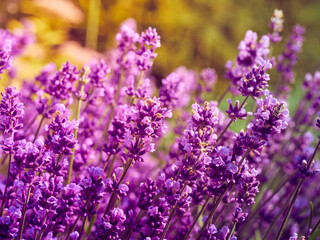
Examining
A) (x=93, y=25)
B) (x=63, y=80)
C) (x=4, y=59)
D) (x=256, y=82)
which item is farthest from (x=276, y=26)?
(x=93, y=25)

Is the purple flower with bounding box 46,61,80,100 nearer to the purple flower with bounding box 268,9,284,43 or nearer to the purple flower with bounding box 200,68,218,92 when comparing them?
the purple flower with bounding box 268,9,284,43

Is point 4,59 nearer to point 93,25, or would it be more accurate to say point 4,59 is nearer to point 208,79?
point 208,79

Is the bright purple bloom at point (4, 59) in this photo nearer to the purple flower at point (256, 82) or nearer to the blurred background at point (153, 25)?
the purple flower at point (256, 82)

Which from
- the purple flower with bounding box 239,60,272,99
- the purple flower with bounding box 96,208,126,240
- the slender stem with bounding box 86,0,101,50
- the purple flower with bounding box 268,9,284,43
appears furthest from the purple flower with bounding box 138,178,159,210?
the slender stem with bounding box 86,0,101,50

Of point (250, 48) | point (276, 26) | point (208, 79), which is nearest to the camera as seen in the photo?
point (250, 48)

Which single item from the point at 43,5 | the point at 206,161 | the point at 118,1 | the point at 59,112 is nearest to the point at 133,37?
the point at 59,112

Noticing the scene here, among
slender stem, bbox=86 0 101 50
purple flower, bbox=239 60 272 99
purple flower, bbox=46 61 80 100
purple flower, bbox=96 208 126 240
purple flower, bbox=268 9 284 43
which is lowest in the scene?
purple flower, bbox=96 208 126 240

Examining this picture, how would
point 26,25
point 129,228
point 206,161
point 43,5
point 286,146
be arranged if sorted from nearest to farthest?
1. point 206,161
2. point 129,228
3. point 286,146
4. point 26,25
5. point 43,5

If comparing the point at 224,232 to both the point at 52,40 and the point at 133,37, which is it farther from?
the point at 52,40

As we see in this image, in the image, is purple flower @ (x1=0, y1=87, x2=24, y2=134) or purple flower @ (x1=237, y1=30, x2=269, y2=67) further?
purple flower @ (x1=237, y1=30, x2=269, y2=67)
